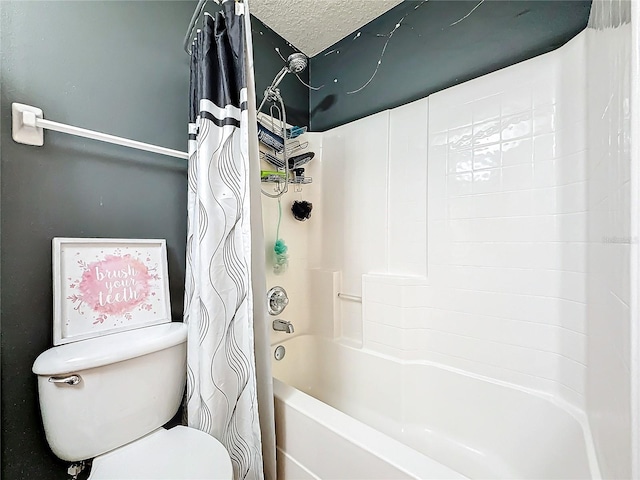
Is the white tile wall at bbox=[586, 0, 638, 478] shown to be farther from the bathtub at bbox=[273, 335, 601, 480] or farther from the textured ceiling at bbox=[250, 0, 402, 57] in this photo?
the textured ceiling at bbox=[250, 0, 402, 57]

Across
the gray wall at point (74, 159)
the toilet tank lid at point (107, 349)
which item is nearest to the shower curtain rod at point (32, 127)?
the gray wall at point (74, 159)

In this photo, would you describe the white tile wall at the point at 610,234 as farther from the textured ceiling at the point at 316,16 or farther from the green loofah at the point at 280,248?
the green loofah at the point at 280,248

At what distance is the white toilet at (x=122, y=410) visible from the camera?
0.81 m

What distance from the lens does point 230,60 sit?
1.03 meters

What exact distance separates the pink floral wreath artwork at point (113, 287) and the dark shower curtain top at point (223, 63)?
0.63m

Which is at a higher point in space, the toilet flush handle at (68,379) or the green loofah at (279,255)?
the green loofah at (279,255)

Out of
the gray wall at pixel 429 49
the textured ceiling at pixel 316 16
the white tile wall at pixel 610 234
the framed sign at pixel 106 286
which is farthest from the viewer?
the textured ceiling at pixel 316 16

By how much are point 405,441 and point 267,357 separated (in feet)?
2.79

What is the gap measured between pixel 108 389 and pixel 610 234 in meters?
1.48

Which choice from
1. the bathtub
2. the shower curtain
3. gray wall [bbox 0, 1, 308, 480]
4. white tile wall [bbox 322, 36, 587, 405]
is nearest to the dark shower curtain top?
the shower curtain

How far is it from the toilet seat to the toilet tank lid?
0.30 metres

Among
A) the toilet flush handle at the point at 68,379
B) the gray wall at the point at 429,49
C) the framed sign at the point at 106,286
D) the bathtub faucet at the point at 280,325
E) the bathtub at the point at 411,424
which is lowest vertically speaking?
the bathtub at the point at 411,424

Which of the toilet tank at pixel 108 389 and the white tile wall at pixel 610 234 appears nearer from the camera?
the white tile wall at pixel 610 234

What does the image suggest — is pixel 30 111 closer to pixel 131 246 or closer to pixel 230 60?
pixel 131 246
